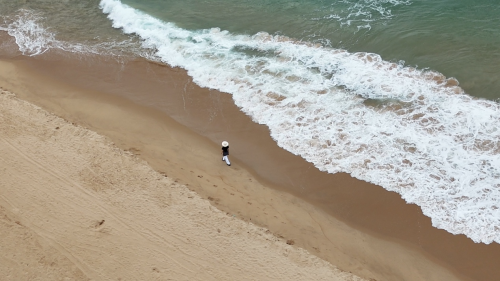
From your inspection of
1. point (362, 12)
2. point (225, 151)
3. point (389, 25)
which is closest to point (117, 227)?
point (225, 151)

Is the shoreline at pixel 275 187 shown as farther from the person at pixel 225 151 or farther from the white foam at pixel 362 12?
the white foam at pixel 362 12

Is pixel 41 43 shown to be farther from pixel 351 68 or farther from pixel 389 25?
pixel 389 25

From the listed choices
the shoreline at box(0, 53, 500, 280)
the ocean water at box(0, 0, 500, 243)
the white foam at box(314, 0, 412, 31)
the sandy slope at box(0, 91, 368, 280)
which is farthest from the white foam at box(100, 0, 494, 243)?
the sandy slope at box(0, 91, 368, 280)

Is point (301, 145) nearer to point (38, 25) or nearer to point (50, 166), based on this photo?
point (50, 166)

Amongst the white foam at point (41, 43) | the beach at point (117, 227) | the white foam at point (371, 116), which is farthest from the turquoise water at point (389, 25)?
the beach at point (117, 227)

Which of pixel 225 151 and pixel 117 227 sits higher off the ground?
pixel 225 151

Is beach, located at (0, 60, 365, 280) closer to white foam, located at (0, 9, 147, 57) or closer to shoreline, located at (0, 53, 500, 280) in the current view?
shoreline, located at (0, 53, 500, 280)
